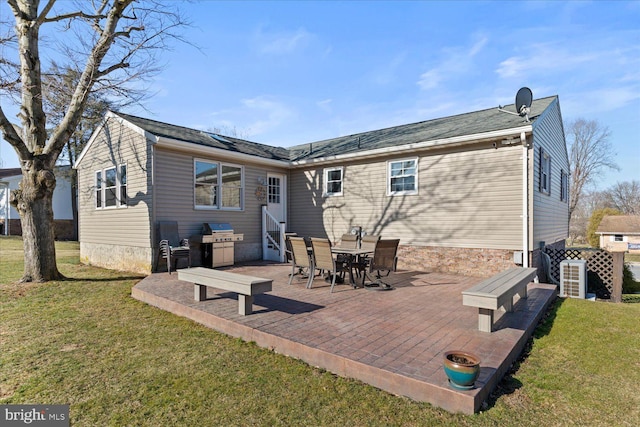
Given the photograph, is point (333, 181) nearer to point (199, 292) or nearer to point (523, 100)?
point (523, 100)

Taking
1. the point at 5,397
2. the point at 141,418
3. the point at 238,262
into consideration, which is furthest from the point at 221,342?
the point at 238,262

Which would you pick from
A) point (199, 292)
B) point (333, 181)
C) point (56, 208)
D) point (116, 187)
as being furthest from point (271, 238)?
point (56, 208)

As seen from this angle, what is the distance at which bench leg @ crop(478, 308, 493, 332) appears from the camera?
3.92 meters

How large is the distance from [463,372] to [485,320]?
1701 millimetres

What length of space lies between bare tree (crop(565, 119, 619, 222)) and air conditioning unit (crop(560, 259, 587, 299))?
88.7 ft

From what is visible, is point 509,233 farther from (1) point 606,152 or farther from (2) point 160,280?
(1) point 606,152

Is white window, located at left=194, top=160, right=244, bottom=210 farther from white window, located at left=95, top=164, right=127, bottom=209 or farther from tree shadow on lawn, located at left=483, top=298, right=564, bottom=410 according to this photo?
tree shadow on lawn, located at left=483, top=298, right=564, bottom=410

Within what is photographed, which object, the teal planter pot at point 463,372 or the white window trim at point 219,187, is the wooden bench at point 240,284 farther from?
the white window trim at point 219,187

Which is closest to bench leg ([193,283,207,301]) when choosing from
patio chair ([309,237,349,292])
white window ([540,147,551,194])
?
patio chair ([309,237,349,292])

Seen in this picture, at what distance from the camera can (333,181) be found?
11039mm

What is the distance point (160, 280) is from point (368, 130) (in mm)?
9237

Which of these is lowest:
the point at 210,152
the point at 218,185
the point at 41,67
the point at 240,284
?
the point at 240,284

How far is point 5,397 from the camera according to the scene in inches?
112

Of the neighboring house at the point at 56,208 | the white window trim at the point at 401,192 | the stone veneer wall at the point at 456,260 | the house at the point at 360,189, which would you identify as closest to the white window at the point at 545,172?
the house at the point at 360,189
